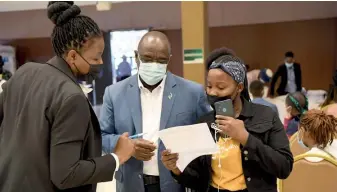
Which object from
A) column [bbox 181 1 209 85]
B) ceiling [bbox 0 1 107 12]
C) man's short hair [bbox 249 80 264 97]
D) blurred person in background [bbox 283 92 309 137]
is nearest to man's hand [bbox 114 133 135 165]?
blurred person in background [bbox 283 92 309 137]

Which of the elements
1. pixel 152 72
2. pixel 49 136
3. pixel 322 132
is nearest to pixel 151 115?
pixel 152 72

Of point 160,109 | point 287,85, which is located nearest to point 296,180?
point 160,109

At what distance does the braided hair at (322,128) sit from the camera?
89.4 inches

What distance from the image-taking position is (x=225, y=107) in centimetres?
152

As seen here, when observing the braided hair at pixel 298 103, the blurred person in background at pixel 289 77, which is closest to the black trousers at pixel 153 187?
the braided hair at pixel 298 103

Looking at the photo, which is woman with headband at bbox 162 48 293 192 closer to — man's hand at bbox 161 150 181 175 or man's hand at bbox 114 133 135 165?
man's hand at bbox 161 150 181 175

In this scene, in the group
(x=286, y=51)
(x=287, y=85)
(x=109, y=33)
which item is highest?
(x=109, y=33)

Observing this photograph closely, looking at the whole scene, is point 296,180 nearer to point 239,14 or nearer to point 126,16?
point 239,14

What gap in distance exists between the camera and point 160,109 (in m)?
1.92

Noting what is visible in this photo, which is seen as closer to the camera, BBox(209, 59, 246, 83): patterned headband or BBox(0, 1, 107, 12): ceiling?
BBox(209, 59, 246, 83): patterned headband

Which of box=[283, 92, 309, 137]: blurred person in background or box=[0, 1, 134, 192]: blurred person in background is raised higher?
box=[0, 1, 134, 192]: blurred person in background

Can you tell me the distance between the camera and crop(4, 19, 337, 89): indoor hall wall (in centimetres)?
782

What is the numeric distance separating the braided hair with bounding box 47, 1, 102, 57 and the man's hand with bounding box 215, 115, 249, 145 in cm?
58

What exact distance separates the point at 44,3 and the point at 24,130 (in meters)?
5.76
